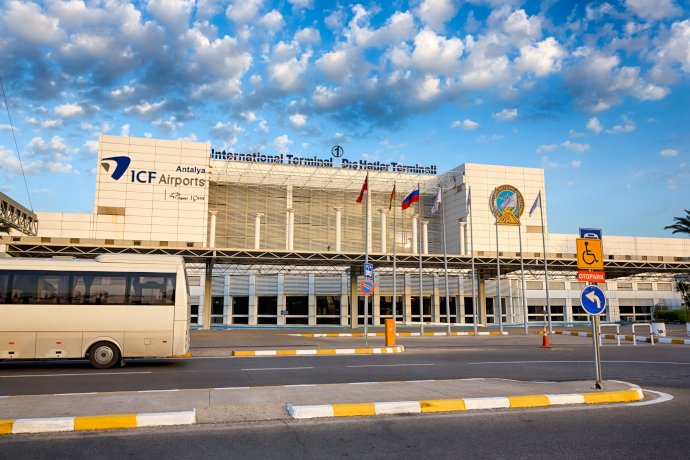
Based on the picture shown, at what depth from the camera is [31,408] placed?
7.29m

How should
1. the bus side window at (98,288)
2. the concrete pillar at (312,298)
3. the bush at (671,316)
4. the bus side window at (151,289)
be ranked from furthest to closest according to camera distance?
the bush at (671,316) → the concrete pillar at (312,298) → the bus side window at (151,289) → the bus side window at (98,288)

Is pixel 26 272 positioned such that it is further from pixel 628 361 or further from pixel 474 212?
pixel 474 212

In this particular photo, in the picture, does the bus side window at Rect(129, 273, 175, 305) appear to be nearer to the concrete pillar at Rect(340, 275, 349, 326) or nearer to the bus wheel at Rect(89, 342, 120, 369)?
the bus wheel at Rect(89, 342, 120, 369)

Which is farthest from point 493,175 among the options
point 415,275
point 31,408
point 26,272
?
point 31,408

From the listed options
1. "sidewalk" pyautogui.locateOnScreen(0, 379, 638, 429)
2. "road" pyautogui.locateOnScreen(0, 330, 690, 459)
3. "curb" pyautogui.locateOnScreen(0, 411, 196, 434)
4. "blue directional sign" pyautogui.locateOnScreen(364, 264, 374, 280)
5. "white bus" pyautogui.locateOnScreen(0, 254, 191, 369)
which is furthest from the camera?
"blue directional sign" pyautogui.locateOnScreen(364, 264, 374, 280)

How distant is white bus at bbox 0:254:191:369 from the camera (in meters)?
13.1

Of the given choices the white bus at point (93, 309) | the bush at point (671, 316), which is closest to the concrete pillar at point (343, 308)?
the bush at point (671, 316)

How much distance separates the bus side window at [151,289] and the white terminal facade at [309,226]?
29414 mm

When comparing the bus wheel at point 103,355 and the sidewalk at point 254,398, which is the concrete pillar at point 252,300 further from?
the sidewalk at point 254,398

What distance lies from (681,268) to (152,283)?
4520cm

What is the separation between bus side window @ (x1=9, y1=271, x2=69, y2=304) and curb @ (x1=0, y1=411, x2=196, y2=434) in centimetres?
792

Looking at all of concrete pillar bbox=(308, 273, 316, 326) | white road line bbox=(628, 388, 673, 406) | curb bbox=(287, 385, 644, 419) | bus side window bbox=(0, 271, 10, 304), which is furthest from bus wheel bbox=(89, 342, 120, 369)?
concrete pillar bbox=(308, 273, 316, 326)

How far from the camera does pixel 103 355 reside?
13312 millimetres

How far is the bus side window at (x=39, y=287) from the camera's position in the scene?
13.2 m
